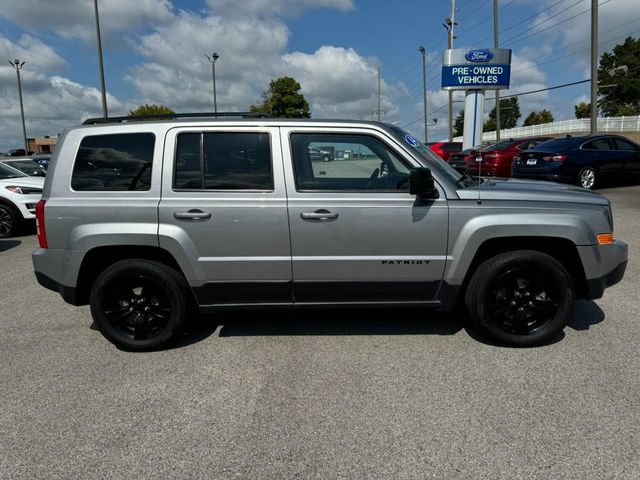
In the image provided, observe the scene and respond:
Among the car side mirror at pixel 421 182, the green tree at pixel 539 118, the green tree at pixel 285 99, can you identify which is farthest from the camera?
the green tree at pixel 539 118

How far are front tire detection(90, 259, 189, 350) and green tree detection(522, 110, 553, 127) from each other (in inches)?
4143

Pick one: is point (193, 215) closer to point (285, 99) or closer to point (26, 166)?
point (26, 166)

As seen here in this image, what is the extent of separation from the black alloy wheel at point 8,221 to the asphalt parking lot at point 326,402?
5.90 m

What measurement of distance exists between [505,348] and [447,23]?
3711cm

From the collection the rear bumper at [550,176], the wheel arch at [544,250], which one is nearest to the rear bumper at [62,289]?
the wheel arch at [544,250]

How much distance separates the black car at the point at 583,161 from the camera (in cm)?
1217

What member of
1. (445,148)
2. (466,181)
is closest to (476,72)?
(445,148)

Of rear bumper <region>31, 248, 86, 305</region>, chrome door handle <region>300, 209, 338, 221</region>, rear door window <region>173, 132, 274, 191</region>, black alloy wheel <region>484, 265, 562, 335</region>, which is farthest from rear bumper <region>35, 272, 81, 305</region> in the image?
black alloy wheel <region>484, 265, 562, 335</region>

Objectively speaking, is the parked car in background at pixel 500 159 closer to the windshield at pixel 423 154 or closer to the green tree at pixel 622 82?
the windshield at pixel 423 154

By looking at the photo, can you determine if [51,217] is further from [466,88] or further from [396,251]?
[466,88]

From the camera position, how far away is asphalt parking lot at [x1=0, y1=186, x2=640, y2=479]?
256cm

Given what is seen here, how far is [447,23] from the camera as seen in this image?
35.9 meters

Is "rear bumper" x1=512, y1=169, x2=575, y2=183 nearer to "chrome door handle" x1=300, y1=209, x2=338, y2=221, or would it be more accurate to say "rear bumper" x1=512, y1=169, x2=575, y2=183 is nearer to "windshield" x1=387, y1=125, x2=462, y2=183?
"windshield" x1=387, y1=125, x2=462, y2=183

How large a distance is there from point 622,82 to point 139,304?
278 ft
